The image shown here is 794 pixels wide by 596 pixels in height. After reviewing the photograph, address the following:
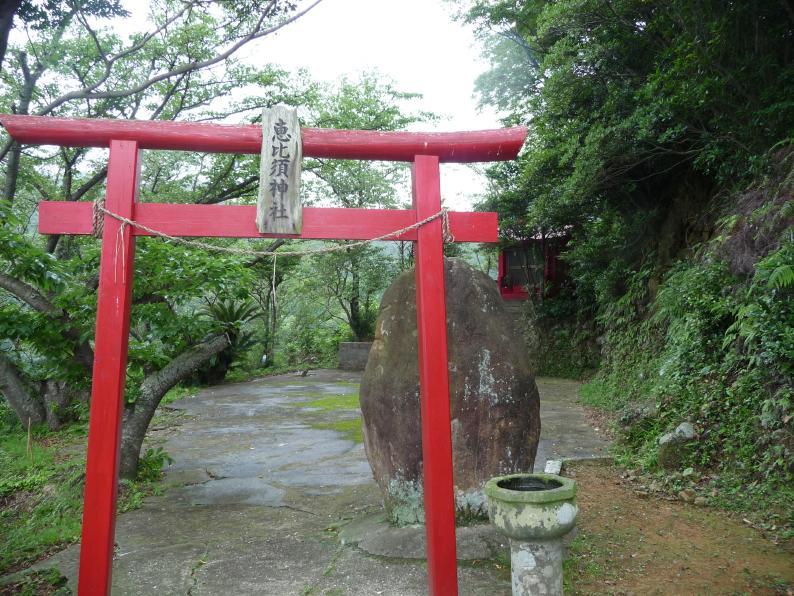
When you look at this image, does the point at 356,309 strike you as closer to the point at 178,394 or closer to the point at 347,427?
the point at 178,394

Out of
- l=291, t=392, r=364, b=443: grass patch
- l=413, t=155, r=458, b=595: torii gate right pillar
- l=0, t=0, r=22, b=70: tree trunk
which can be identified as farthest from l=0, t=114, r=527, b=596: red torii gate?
l=291, t=392, r=364, b=443: grass patch

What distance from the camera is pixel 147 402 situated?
561 cm

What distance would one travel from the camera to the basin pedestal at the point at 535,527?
2.77m

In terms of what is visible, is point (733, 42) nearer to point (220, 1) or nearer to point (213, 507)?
point (220, 1)

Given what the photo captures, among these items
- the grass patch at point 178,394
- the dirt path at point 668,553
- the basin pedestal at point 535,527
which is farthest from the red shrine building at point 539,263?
the basin pedestal at point 535,527

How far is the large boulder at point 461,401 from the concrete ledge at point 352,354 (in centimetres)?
1190

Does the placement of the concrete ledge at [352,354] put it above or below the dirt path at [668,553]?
above

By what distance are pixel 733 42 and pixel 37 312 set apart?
25.6 ft

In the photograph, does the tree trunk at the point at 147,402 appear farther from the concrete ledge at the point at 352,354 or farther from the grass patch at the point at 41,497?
the concrete ledge at the point at 352,354

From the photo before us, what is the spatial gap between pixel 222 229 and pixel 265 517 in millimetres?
2843

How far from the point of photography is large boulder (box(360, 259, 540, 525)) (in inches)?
169

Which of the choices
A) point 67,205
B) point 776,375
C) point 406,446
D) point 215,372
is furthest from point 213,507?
point 215,372

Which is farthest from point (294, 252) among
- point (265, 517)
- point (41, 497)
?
point (41, 497)

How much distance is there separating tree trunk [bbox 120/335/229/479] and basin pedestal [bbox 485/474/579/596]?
396 centimetres
